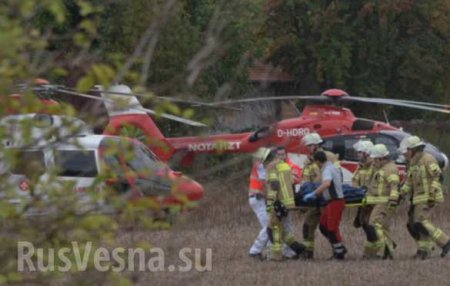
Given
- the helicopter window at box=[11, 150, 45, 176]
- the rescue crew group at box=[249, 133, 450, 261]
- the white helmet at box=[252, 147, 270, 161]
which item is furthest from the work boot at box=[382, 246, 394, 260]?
the helicopter window at box=[11, 150, 45, 176]

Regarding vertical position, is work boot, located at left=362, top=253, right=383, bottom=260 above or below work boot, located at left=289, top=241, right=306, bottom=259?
below

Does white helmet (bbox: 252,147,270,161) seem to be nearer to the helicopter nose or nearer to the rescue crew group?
the helicopter nose

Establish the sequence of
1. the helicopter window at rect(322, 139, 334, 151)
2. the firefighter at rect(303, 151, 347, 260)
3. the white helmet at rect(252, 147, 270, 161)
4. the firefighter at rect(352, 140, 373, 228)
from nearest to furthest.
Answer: the white helmet at rect(252, 147, 270, 161) → the firefighter at rect(303, 151, 347, 260) → the firefighter at rect(352, 140, 373, 228) → the helicopter window at rect(322, 139, 334, 151)

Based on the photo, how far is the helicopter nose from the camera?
3.97 metres

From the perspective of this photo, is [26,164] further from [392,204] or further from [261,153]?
[392,204]

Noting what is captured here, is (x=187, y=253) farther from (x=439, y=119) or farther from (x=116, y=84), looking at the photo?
(x=439, y=119)

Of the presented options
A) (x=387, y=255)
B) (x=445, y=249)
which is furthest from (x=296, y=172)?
(x=445, y=249)

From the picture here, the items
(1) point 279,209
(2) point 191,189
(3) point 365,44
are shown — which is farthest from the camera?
(3) point 365,44

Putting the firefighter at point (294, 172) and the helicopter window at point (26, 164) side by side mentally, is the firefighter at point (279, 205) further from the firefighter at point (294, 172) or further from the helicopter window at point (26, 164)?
the helicopter window at point (26, 164)

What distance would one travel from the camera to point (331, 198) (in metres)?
15.1

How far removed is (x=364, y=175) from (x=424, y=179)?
0.83m

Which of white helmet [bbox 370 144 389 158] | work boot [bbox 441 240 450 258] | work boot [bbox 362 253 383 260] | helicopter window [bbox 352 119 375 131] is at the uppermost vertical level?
white helmet [bbox 370 144 389 158]

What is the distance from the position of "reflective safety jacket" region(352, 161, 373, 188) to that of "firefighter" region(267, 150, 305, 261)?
99 cm

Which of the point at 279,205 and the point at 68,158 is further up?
the point at 68,158
